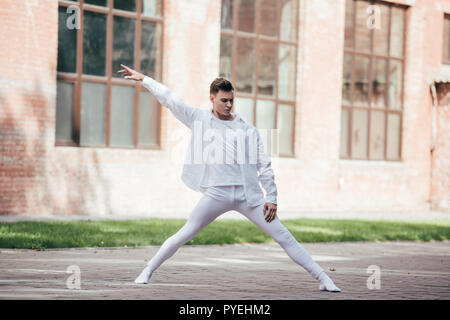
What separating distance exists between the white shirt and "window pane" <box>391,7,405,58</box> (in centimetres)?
1586

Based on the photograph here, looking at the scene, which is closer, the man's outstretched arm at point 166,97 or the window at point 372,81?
the man's outstretched arm at point 166,97

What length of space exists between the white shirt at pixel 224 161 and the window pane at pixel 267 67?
40.0 ft

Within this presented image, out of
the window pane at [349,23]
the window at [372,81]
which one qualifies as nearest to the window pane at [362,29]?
the window at [372,81]

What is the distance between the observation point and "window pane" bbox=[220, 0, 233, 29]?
18.0 m

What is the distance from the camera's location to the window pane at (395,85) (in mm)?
21781

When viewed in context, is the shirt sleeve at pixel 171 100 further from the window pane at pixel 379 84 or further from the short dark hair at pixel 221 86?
the window pane at pixel 379 84

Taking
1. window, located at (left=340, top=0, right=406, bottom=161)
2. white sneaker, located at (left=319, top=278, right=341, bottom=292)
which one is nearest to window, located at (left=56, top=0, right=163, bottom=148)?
window, located at (left=340, top=0, right=406, bottom=161)

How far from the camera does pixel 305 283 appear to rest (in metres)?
7.73

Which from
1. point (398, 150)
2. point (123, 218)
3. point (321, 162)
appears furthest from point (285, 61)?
point (123, 218)

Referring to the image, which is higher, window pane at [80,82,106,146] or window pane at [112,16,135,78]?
window pane at [112,16,135,78]

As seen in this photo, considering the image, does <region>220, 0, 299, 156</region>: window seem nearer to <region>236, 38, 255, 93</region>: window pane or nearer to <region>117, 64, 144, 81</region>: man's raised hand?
<region>236, 38, 255, 93</region>: window pane

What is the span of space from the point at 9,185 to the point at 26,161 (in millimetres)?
560

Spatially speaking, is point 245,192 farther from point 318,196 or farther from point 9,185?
point 318,196

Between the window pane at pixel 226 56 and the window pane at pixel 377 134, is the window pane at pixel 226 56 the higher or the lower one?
the higher one
